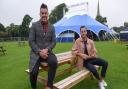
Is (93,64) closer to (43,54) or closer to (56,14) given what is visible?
(43,54)

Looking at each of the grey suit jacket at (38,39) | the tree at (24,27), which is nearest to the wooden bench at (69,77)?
the grey suit jacket at (38,39)

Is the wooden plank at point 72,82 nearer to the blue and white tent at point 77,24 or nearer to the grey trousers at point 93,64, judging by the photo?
the grey trousers at point 93,64

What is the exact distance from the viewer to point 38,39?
19.4 feet

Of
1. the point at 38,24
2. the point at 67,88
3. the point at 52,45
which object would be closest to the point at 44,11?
Answer: the point at 38,24

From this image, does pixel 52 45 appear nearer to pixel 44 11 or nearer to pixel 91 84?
pixel 44 11

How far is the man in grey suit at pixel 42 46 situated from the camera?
18.3ft

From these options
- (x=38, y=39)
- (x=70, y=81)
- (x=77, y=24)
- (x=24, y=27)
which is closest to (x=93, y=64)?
(x=70, y=81)

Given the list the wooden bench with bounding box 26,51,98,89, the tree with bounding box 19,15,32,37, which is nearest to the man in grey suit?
the wooden bench with bounding box 26,51,98,89

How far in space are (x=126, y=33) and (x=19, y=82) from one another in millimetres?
41646

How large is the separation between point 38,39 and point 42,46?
0.19 m

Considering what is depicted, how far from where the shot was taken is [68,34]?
43.3 metres

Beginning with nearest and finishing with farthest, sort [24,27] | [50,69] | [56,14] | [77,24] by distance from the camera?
[50,69] → [77,24] → [24,27] → [56,14]

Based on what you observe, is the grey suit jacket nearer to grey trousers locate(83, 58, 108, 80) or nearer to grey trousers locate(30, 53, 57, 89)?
grey trousers locate(30, 53, 57, 89)

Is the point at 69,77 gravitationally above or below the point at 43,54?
below
